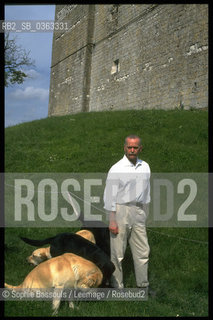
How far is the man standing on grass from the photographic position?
441cm

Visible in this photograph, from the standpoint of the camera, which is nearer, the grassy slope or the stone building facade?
the grassy slope

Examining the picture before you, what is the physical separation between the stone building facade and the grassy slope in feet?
11.9

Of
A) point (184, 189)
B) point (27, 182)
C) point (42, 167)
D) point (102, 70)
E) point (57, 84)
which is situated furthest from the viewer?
point (57, 84)

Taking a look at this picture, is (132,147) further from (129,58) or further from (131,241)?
(129,58)

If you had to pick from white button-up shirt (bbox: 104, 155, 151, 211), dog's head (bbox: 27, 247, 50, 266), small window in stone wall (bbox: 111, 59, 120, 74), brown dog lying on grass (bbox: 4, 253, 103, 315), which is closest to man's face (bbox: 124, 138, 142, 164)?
white button-up shirt (bbox: 104, 155, 151, 211)

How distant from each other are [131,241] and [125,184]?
774 millimetres

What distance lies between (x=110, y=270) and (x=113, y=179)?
42.3 inches

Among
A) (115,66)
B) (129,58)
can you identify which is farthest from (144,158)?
(115,66)

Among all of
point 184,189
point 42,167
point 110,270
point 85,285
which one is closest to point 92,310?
point 85,285

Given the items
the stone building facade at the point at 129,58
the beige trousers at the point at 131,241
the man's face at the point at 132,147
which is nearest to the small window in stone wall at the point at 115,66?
the stone building facade at the point at 129,58

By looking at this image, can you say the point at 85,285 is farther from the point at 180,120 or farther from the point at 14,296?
the point at 180,120

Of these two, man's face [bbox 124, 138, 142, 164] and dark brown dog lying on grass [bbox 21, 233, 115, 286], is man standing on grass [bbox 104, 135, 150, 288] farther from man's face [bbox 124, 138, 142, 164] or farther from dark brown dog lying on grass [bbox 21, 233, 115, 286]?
dark brown dog lying on grass [bbox 21, 233, 115, 286]

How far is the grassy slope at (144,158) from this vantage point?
4188 mm

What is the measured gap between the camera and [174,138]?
1026cm
